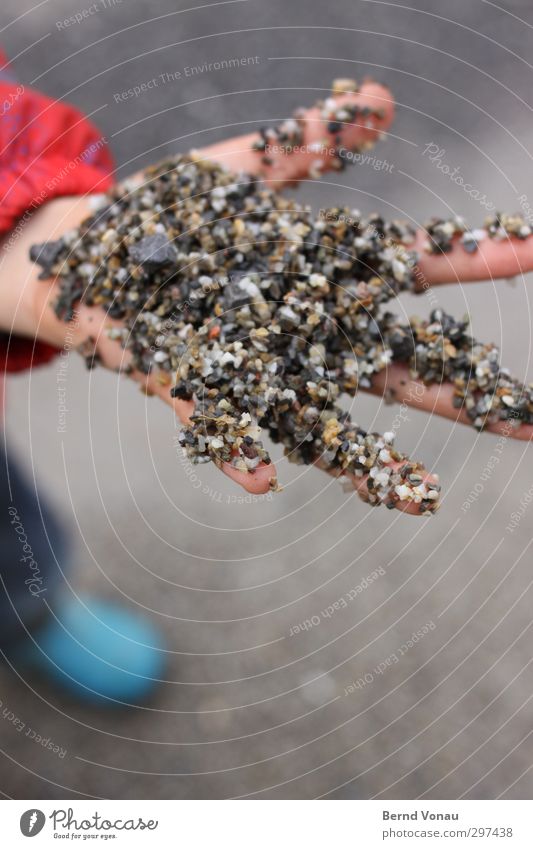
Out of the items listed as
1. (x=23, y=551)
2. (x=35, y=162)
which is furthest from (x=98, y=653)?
(x=35, y=162)

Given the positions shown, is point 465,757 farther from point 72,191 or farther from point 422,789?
point 72,191

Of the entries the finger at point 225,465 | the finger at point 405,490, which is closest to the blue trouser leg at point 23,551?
the finger at point 225,465

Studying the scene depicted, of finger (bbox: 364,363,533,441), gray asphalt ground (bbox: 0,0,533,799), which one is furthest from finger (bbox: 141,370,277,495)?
gray asphalt ground (bbox: 0,0,533,799)

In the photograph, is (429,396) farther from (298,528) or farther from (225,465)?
(298,528)

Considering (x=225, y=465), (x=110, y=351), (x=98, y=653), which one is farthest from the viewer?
(x=98, y=653)

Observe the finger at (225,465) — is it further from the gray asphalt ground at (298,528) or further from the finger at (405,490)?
the gray asphalt ground at (298,528)
